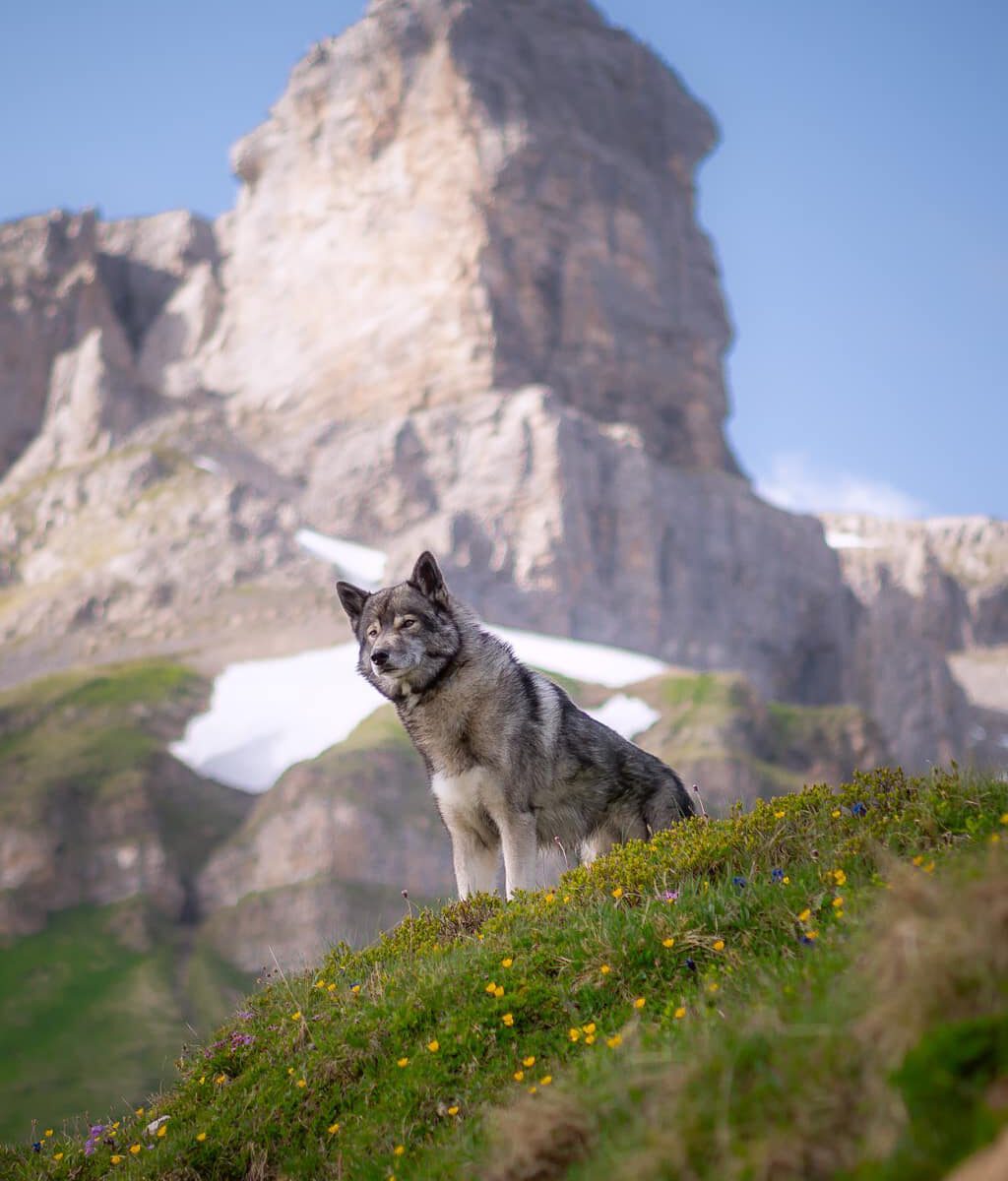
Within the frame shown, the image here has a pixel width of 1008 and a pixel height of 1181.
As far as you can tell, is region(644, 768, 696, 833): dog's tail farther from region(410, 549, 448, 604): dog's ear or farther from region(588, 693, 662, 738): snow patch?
region(588, 693, 662, 738): snow patch

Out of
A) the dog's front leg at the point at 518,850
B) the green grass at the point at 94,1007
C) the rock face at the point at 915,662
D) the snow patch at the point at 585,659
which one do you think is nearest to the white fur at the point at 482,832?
the dog's front leg at the point at 518,850

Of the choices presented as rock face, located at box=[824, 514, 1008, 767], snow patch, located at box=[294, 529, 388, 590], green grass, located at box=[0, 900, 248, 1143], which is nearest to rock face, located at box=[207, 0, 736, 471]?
snow patch, located at box=[294, 529, 388, 590]

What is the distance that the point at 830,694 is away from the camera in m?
142

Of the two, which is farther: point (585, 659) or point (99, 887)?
point (585, 659)

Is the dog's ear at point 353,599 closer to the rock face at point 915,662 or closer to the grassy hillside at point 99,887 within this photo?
the grassy hillside at point 99,887

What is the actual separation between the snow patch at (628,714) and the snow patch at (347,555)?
2839cm

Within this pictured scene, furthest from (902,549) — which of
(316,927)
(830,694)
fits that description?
(316,927)

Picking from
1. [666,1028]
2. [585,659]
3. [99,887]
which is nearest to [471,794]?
[666,1028]

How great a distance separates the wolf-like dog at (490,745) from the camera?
10.1m

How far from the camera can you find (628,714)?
96500mm

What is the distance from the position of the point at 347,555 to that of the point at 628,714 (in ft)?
126

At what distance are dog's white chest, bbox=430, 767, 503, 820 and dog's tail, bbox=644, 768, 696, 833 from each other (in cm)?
180

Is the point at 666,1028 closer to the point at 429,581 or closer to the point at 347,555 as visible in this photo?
the point at 429,581

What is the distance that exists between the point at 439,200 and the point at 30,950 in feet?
321
